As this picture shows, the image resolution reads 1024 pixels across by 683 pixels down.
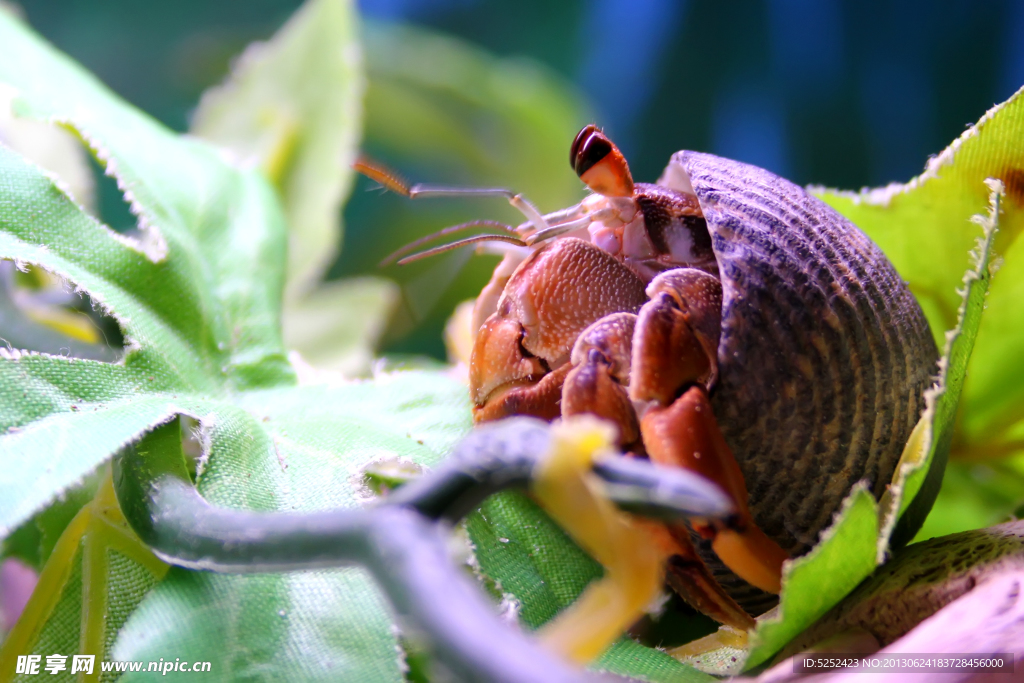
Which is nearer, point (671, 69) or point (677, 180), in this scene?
point (677, 180)

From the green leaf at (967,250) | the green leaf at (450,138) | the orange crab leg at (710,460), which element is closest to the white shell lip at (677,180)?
the green leaf at (967,250)

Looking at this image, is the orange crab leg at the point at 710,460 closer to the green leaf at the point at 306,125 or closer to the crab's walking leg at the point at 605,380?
the crab's walking leg at the point at 605,380

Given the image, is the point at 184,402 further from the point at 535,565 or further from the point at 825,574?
the point at 825,574

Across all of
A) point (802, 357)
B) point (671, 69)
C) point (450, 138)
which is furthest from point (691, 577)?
point (671, 69)

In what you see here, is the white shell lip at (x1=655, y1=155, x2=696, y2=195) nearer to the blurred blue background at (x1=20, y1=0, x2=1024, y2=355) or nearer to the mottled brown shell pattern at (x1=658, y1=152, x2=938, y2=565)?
the mottled brown shell pattern at (x1=658, y1=152, x2=938, y2=565)

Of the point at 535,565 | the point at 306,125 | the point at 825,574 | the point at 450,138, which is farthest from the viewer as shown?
the point at 450,138

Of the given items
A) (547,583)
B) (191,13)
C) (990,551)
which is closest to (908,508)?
(990,551)

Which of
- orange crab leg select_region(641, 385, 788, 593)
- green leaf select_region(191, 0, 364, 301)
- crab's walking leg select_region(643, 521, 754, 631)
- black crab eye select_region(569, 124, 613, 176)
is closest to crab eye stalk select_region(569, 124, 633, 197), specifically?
black crab eye select_region(569, 124, 613, 176)

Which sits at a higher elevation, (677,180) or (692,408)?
(677,180)
